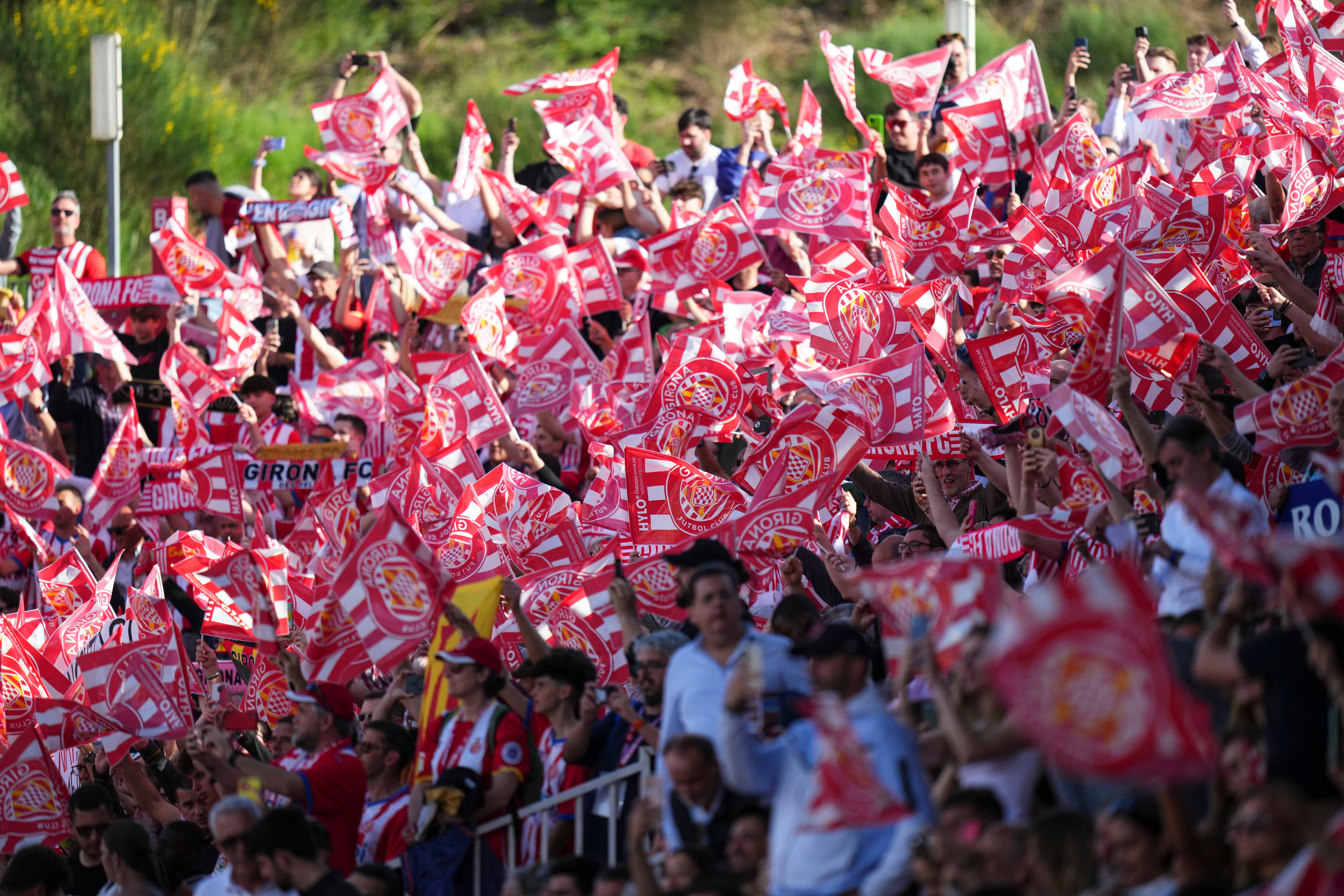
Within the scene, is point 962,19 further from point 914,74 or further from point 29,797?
point 29,797

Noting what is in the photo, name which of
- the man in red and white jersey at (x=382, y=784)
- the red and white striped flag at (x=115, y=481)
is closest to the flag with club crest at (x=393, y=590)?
the man in red and white jersey at (x=382, y=784)

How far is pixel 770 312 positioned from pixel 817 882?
5.94 m

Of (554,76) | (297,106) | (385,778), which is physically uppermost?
(297,106)

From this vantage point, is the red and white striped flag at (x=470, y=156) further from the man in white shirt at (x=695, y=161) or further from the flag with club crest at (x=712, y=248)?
the flag with club crest at (x=712, y=248)

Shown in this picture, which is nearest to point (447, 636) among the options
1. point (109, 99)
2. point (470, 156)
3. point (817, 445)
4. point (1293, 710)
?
point (817, 445)

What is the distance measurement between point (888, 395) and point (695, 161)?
559 centimetres

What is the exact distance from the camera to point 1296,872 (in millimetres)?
4113

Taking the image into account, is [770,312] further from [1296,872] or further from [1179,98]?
[1296,872]

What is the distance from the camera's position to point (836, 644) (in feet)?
17.5

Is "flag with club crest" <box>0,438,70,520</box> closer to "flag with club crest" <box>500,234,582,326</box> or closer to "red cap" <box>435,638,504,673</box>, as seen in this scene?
"flag with club crest" <box>500,234,582,326</box>

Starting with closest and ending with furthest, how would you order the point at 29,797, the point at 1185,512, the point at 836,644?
the point at 836,644, the point at 1185,512, the point at 29,797

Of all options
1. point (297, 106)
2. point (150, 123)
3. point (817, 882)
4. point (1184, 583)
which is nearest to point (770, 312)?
point (1184, 583)

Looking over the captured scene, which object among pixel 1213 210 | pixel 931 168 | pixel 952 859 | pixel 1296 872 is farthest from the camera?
pixel 931 168

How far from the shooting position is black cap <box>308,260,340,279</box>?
44.0 ft
